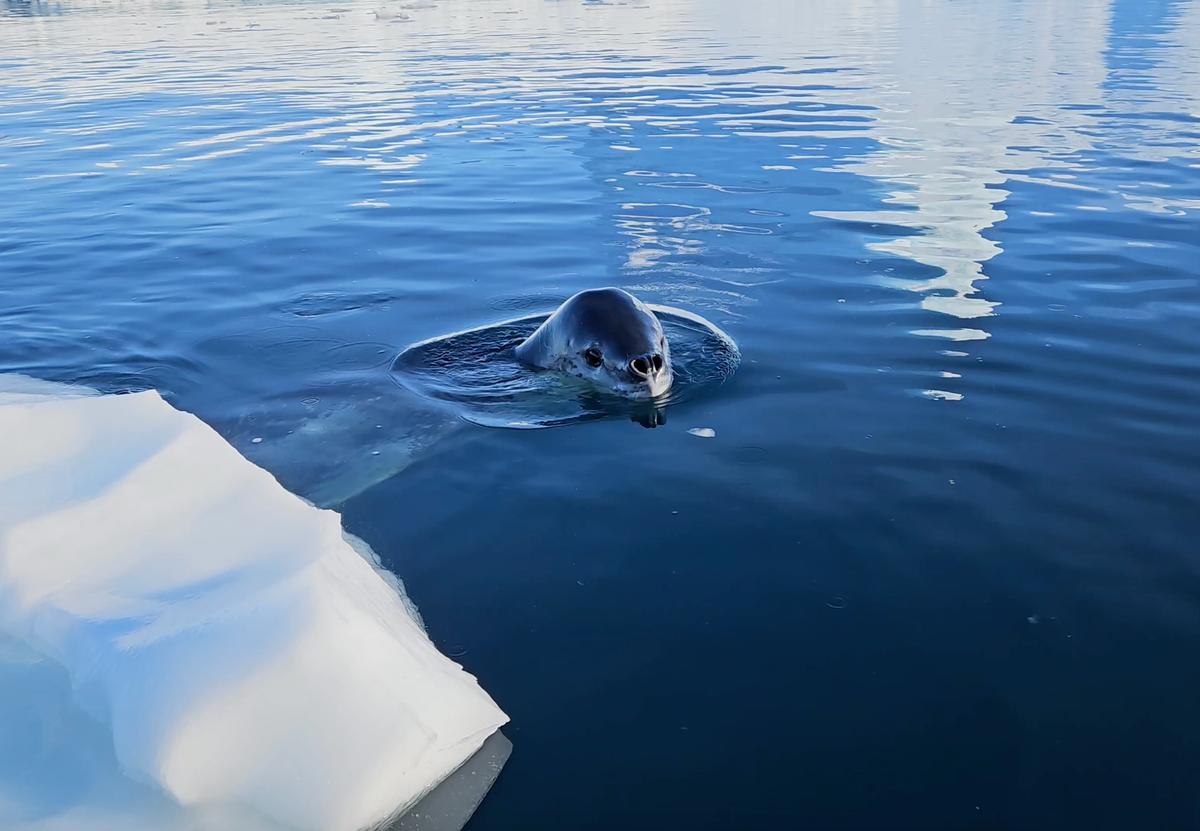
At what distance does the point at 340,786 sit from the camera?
142 inches

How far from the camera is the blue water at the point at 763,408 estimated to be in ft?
13.6

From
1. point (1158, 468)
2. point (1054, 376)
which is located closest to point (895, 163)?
point (1054, 376)

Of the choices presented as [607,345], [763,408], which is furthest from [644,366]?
[763,408]

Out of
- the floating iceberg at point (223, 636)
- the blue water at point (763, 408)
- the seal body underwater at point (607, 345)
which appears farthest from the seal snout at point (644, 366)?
the floating iceberg at point (223, 636)

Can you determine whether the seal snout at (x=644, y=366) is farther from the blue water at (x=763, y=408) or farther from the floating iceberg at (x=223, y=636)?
the floating iceberg at (x=223, y=636)

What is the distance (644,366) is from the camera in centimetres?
768

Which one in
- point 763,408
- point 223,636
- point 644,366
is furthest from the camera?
point 644,366

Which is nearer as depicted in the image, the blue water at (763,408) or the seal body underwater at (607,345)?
the blue water at (763,408)

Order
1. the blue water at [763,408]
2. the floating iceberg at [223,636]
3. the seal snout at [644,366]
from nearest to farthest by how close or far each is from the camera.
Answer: the floating iceberg at [223,636], the blue water at [763,408], the seal snout at [644,366]

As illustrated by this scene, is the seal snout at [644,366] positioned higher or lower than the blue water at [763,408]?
higher

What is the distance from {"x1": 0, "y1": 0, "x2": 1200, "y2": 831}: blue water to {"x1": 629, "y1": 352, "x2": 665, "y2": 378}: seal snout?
35cm

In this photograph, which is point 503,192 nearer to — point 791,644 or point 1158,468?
point 1158,468

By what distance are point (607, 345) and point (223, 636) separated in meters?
4.30

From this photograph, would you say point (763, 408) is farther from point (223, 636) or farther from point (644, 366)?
point (223, 636)
